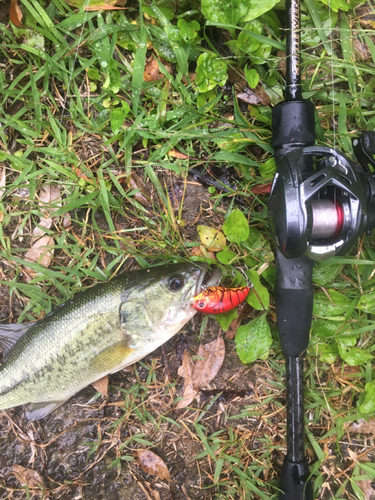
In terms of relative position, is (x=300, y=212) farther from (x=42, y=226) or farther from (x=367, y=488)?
(x=367, y=488)

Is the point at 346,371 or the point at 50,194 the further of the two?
the point at 50,194

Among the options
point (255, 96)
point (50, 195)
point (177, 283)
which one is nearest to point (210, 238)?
point (177, 283)

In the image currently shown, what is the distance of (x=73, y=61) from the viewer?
9.02ft

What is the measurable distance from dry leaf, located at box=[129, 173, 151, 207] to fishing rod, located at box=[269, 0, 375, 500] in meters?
1.10

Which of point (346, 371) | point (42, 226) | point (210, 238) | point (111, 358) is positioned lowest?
point (346, 371)

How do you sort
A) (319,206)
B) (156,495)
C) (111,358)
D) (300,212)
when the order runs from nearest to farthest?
(300,212)
(319,206)
(111,358)
(156,495)

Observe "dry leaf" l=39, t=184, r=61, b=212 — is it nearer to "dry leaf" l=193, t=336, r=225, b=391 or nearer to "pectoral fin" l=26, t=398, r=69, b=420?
"pectoral fin" l=26, t=398, r=69, b=420

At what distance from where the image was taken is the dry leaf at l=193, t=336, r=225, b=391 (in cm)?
280

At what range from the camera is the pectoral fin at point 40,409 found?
272cm

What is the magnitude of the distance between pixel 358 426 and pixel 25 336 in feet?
9.01

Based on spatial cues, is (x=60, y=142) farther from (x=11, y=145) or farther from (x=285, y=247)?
(x=285, y=247)

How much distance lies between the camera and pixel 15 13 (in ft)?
8.80

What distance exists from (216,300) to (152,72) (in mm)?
1882

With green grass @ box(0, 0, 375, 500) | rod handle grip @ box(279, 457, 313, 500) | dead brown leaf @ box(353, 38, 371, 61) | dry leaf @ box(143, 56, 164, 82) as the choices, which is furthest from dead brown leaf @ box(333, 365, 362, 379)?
dry leaf @ box(143, 56, 164, 82)
